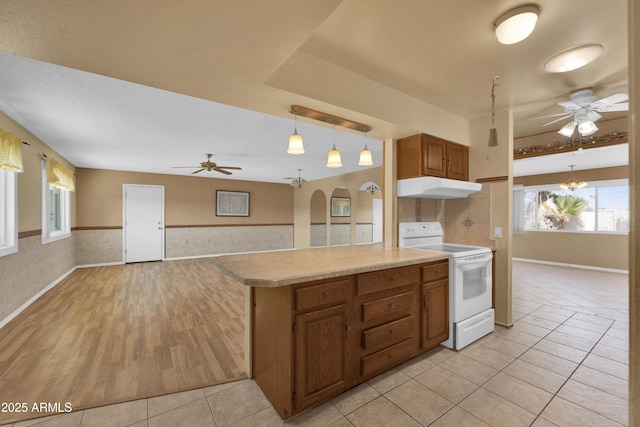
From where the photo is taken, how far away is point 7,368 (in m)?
2.19

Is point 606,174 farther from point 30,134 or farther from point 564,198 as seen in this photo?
point 30,134

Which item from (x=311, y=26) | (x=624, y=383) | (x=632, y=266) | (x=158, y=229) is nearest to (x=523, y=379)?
(x=624, y=383)

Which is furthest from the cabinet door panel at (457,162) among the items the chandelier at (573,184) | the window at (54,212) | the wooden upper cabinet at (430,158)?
the window at (54,212)

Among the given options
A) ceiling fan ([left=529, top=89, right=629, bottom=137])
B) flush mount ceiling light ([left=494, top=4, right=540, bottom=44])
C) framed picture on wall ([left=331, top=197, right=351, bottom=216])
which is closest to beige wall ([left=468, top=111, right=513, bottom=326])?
ceiling fan ([left=529, top=89, right=629, bottom=137])

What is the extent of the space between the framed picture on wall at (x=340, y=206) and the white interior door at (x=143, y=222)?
17.0 ft

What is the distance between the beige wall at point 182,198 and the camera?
6.29 metres

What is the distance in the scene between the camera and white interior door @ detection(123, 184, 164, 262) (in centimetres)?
668

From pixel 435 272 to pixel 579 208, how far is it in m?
6.37

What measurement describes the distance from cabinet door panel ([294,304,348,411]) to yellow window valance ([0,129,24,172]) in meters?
3.34

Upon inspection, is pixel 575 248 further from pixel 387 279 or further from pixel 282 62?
pixel 282 62

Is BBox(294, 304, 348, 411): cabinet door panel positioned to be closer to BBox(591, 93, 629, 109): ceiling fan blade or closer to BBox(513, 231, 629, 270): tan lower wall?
BBox(591, 93, 629, 109): ceiling fan blade

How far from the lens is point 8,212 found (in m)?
3.19

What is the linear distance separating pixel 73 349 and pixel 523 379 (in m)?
3.85

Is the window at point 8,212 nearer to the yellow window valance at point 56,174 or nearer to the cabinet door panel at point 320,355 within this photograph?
the yellow window valance at point 56,174
